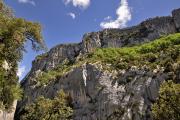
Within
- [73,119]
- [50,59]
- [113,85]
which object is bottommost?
[73,119]

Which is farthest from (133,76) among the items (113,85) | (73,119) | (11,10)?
(11,10)

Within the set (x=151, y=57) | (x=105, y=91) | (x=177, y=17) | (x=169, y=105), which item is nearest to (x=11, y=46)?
(x=169, y=105)

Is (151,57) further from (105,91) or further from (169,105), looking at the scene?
(169,105)

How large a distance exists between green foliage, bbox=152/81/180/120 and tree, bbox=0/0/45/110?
20490 millimetres

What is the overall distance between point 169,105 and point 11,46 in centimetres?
2260

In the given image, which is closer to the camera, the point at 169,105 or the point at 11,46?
the point at 11,46

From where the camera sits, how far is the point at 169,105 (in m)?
36.9

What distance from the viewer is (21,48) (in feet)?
62.7

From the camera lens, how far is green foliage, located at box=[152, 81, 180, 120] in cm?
3647

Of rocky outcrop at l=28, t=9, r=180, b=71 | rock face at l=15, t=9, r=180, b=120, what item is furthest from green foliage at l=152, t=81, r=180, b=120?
rocky outcrop at l=28, t=9, r=180, b=71

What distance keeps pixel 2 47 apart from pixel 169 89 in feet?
79.5

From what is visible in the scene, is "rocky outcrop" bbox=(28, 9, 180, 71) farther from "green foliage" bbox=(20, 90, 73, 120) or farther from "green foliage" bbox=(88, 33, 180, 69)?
"green foliage" bbox=(20, 90, 73, 120)

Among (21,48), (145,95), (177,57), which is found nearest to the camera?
(21,48)

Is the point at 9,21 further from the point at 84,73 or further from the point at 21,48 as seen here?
the point at 84,73
